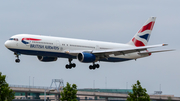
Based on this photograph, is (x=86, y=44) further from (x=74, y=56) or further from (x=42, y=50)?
(x=42, y=50)

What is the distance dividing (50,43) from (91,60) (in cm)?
899

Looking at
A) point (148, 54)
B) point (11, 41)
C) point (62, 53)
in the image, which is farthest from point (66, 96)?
point (148, 54)

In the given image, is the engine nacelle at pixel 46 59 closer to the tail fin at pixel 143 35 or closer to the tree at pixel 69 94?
the tree at pixel 69 94

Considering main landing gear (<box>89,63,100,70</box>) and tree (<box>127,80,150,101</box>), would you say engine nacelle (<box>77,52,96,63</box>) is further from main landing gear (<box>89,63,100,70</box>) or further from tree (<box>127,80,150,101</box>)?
tree (<box>127,80,150,101</box>)

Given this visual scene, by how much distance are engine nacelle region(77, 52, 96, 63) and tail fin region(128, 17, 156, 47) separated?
16.1m

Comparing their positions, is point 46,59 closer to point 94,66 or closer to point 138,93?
point 94,66

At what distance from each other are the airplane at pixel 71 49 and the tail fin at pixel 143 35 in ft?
5.25

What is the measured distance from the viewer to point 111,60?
81938mm

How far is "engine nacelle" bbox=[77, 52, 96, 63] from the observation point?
7288 cm

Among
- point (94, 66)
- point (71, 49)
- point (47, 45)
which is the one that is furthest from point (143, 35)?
point (47, 45)

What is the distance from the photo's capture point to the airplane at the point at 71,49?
69.2 metres

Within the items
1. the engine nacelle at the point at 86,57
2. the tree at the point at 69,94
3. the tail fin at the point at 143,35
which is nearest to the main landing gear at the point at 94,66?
the engine nacelle at the point at 86,57

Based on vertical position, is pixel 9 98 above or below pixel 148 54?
below

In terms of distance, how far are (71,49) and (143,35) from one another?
22457 millimetres
